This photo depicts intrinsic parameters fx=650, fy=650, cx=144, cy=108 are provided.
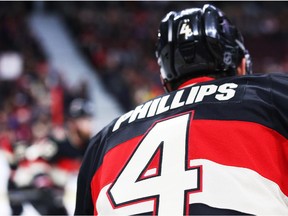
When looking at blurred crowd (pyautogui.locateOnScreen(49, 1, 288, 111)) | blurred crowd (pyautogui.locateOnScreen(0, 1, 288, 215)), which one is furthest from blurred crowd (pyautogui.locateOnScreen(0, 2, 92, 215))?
blurred crowd (pyautogui.locateOnScreen(49, 1, 288, 111))

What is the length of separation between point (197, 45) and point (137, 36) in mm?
12990

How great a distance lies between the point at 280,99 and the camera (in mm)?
1563

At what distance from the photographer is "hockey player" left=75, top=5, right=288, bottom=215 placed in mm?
1480

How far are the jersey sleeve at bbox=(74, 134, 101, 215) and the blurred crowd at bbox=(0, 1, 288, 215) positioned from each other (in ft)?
13.6

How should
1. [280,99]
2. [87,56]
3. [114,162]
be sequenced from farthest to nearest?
[87,56], [114,162], [280,99]

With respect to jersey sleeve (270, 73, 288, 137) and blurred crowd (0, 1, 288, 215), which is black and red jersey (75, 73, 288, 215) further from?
blurred crowd (0, 1, 288, 215)

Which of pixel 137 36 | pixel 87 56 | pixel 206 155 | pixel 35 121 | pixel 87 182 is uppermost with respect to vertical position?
pixel 206 155

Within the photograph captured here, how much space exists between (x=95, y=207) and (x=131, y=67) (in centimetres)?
1140

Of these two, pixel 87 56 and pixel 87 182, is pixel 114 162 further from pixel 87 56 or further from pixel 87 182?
pixel 87 56

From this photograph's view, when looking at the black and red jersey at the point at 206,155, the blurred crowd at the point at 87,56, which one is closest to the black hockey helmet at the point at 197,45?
the black and red jersey at the point at 206,155

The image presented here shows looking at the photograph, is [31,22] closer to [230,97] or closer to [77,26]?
[77,26]

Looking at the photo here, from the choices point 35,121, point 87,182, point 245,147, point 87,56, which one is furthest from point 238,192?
point 87,56

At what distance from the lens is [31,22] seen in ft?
53.2

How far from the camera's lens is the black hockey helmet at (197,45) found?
1.83 m
